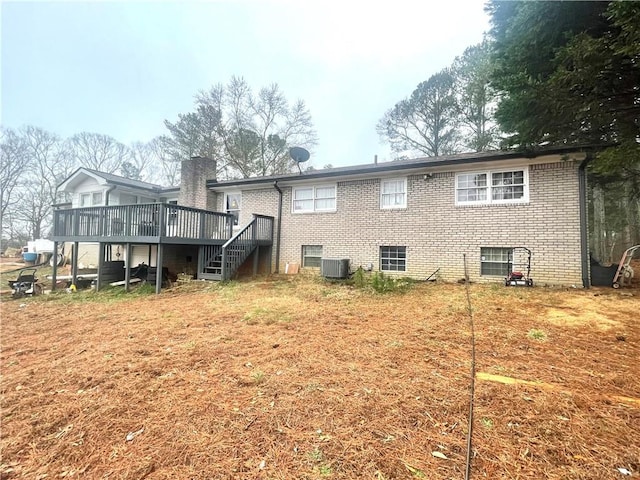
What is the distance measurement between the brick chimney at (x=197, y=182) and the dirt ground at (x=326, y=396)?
9.14 metres

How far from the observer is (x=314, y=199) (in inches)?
470

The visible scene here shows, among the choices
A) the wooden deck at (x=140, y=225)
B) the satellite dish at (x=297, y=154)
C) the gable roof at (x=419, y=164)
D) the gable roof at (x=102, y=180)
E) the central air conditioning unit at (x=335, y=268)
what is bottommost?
the central air conditioning unit at (x=335, y=268)

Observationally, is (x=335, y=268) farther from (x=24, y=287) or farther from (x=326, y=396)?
(x=24, y=287)

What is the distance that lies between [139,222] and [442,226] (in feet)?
31.7

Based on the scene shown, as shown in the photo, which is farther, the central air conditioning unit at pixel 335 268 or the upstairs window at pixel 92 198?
the upstairs window at pixel 92 198

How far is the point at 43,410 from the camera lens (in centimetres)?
262

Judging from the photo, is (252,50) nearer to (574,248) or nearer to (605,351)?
(574,248)

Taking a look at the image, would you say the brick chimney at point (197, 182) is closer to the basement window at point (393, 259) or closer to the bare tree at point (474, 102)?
the basement window at point (393, 259)

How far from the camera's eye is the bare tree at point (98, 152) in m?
27.4

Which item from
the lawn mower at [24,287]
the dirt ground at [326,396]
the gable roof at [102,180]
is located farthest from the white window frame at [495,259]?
the gable roof at [102,180]

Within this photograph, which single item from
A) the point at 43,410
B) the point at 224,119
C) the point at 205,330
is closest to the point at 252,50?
the point at 224,119

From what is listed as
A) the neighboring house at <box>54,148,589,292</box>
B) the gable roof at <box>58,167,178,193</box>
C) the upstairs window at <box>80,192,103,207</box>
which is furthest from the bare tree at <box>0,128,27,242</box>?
the neighboring house at <box>54,148,589,292</box>

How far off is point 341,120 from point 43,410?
24510 millimetres

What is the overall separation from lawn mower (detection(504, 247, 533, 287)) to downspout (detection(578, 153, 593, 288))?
1178 mm
